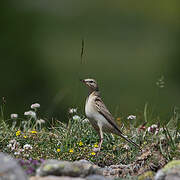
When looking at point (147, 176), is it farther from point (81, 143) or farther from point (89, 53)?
point (89, 53)

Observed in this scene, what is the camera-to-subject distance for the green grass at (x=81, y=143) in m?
6.78

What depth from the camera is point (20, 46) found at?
747 inches

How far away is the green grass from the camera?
6.78 m

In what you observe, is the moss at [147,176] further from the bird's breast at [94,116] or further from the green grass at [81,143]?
the bird's breast at [94,116]

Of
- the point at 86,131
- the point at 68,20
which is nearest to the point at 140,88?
the point at 68,20

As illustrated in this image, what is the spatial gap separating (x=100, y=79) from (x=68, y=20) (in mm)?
7596

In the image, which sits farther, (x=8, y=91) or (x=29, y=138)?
(x=8, y=91)

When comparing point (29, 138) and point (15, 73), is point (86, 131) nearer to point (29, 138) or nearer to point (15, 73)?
point (29, 138)

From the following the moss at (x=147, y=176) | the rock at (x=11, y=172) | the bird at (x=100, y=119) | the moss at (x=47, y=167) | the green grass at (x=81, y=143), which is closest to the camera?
the rock at (x=11, y=172)

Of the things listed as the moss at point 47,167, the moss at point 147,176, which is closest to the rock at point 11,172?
the moss at point 47,167

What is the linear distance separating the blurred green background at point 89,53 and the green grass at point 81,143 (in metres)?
4.74

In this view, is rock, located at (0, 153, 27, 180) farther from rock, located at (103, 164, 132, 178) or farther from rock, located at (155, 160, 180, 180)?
rock, located at (103, 164, 132, 178)

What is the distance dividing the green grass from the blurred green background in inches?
187

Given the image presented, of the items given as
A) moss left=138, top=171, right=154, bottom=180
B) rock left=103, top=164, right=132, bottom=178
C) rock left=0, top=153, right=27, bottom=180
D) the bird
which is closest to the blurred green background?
the bird
